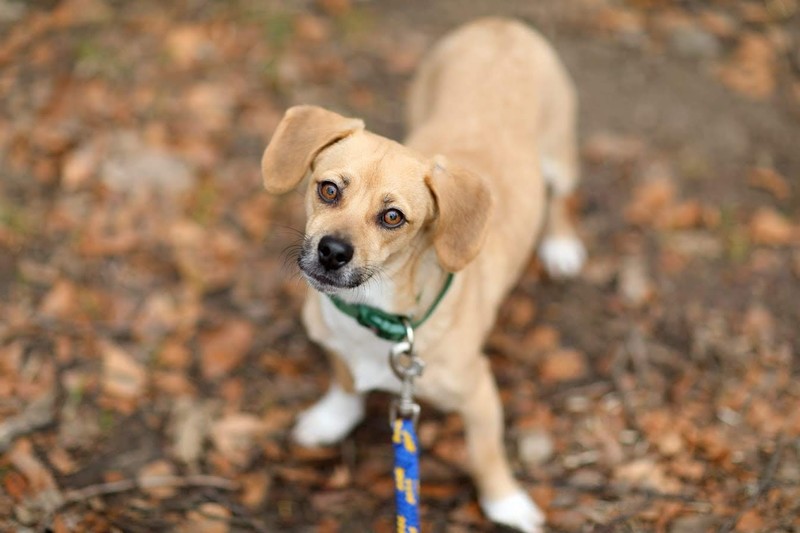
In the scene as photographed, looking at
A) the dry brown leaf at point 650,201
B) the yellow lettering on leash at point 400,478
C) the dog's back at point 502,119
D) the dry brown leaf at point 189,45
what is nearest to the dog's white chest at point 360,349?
the yellow lettering on leash at point 400,478

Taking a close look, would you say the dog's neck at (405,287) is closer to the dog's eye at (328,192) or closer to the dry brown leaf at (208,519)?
the dog's eye at (328,192)

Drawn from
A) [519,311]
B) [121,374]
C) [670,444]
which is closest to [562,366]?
[519,311]

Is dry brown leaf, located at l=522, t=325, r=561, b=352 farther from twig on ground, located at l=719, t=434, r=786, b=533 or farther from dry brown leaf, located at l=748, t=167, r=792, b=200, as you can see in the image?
dry brown leaf, located at l=748, t=167, r=792, b=200

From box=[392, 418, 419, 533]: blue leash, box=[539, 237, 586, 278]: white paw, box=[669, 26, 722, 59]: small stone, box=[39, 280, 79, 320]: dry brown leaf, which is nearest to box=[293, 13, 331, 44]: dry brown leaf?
box=[539, 237, 586, 278]: white paw

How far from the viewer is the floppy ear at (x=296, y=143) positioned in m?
3.13

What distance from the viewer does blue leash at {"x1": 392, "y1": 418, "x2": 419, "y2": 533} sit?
3.20 metres

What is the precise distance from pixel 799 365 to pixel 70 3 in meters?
6.21

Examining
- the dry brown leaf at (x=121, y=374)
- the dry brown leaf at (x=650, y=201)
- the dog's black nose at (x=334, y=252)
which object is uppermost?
the dry brown leaf at (x=650, y=201)

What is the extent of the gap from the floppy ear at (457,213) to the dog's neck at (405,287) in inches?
6.4

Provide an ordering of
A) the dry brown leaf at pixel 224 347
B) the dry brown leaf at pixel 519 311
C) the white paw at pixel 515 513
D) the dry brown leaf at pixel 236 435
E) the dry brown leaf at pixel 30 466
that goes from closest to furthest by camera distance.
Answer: the dry brown leaf at pixel 30 466 → the white paw at pixel 515 513 → the dry brown leaf at pixel 236 435 → the dry brown leaf at pixel 224 347 → the dry brown leaf at pixel 519 311

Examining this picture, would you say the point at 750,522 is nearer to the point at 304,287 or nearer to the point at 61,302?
the point at 304,287

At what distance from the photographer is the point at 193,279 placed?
15.4 ft

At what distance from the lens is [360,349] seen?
346 cm

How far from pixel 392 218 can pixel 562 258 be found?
8.05ft
